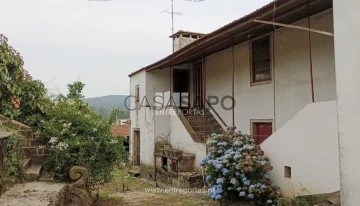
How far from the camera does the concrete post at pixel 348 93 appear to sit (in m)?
4.70

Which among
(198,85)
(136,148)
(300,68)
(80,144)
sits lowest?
(136,148)

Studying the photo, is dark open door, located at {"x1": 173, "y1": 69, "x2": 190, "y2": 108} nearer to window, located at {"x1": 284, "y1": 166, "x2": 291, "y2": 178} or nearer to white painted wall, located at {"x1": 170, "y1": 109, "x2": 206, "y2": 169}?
white painted wall, located at {"x1": 170, "y1": 109, "x2": 206, "y2": 169}

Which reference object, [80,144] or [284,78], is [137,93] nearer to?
[284,78]

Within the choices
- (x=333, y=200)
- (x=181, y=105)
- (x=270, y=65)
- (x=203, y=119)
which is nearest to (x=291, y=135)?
(x=333, y=200)

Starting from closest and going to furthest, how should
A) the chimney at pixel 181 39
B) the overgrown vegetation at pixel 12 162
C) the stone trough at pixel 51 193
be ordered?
the stone trough at pixel 51 193 → the overgrown vegetation at pixel 12 162 → the chimney at pixel 181 39

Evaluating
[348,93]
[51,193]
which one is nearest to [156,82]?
[51,193]

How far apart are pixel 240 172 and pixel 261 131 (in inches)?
161

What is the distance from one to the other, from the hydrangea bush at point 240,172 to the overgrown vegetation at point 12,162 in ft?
14.3

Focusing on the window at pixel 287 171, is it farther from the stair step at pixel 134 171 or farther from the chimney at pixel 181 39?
the chimney at pixel 181 39

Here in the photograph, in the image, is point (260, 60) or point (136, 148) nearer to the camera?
point (260, 60)

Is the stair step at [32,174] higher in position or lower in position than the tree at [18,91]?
lower

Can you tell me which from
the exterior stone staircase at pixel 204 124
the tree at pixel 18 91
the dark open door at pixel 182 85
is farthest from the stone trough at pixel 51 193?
the dark open door at pixel 182 85

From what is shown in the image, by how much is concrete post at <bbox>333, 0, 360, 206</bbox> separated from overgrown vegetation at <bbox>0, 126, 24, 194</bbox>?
5.67 metres

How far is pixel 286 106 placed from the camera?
33.7 feet
